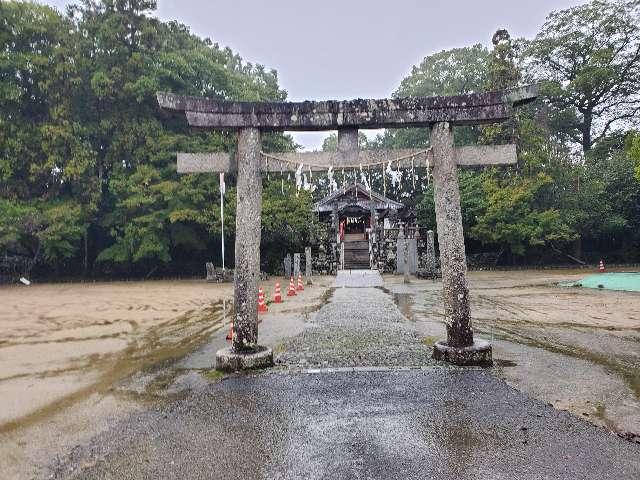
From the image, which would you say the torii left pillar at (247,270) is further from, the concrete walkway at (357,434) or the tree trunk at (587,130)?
→ the tree trunk at (587,130)

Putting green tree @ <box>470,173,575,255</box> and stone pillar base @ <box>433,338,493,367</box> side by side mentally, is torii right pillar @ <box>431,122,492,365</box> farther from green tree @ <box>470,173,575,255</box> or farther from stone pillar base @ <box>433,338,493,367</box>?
green tree @ <box>470,173,575,255</box>

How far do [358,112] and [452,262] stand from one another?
103 inches

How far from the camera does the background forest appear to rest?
2256 centimetres

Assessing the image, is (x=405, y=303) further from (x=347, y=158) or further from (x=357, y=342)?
(x=347, y=158)

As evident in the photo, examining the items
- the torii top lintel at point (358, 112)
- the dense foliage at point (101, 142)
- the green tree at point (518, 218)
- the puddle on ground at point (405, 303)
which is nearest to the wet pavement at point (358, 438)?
the torii top lintel at point (358, 112)

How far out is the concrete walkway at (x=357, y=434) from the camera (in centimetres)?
324

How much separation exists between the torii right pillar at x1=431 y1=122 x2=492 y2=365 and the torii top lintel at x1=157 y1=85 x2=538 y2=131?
283mm

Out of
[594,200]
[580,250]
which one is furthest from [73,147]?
[580,250]

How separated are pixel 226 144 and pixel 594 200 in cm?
2367

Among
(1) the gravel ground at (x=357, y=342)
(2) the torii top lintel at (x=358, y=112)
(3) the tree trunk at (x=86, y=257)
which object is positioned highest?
(2) the torii top lintel at (x=358, y=112)

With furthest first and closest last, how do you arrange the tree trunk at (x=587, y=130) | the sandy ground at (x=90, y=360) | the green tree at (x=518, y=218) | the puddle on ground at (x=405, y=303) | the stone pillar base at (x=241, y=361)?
the tree trunk at (x=587, y=130)
the green tree at (x=518, y=218)
the puddle on ground at (x=405, y=303)
the stone pillar base at (x=241, y=361)
the sandy ground at (x=90, y=360)

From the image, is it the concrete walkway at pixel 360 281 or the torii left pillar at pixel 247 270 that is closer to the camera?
the torii left pillar at pixel 247 270

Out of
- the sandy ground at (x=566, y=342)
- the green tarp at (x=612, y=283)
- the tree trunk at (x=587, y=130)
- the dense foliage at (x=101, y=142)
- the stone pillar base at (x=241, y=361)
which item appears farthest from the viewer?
the tree trunk at (x=587, y=130)

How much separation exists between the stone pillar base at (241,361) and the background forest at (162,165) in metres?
16.8
